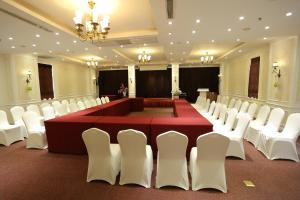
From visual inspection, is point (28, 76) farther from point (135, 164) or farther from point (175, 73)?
point (175, 73)

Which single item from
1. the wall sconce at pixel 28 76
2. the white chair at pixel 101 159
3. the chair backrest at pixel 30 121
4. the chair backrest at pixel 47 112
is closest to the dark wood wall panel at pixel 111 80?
the wall sconce at pixel 28 76

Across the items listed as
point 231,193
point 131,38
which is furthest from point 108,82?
point 231,193

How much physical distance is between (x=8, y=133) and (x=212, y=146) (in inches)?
221

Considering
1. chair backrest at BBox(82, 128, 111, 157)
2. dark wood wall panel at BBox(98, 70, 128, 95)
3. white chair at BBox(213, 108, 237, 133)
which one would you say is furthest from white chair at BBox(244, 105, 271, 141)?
dark wood wall panel at BBox(98, 70, 128, 95)

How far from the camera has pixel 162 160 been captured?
2.76 meters

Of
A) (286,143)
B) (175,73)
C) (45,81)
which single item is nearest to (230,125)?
(286,143)

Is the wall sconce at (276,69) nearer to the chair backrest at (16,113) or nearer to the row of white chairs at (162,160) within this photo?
the row of white chairs at (162,160)

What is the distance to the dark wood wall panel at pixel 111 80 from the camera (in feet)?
53.4

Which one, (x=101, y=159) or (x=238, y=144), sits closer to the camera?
(x=101, y=159)

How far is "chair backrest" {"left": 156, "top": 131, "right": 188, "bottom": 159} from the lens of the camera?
254 centimetres

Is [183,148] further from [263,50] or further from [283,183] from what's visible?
[263,50]

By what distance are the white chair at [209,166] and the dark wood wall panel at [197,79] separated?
13120 millimetres

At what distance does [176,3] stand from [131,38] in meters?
2.72

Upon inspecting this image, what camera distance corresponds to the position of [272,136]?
3.83 metres
